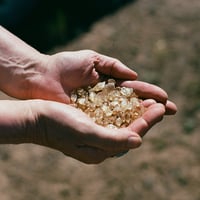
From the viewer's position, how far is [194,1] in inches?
198

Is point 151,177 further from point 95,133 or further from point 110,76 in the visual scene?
point 95,133

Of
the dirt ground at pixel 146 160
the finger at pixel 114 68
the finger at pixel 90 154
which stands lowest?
the dirt ground at pixel 146 160

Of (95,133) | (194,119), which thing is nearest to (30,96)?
(95,133)

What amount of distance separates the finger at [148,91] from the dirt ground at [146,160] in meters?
1.34

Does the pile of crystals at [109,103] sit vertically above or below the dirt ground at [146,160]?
above

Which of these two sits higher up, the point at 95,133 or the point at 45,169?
the point at 95,133

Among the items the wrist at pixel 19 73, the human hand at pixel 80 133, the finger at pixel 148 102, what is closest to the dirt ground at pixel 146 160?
the wrist at pixel 19 73

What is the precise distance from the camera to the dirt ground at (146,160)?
3506 mm

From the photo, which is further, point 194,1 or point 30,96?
point 194,1

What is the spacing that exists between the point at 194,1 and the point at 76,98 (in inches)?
119

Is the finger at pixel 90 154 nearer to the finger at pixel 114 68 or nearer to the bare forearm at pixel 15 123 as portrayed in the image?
the bare forearm at pixel 15 123

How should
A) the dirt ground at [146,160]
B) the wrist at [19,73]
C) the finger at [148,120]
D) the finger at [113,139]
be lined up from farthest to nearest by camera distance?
1. the dirt ground at [146,160]
2. the wrist at [19,73]
3. the finger at [148,120]
4. the finger at [113,139]

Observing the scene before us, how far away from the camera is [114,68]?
7.47 ft

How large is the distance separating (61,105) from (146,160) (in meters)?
1.75
